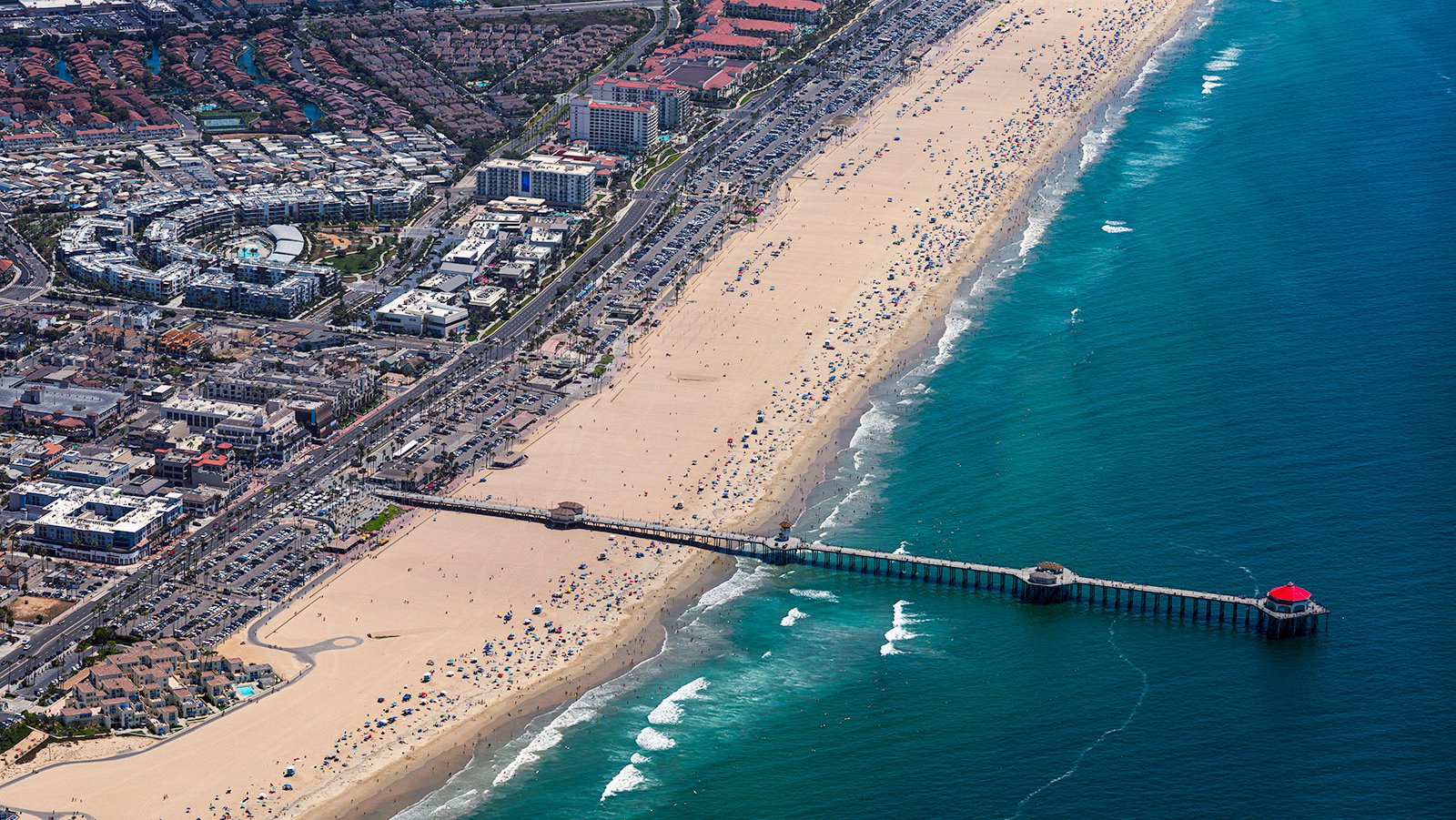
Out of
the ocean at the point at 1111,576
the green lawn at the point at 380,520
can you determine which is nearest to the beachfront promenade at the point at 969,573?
the ocean at the point at 1111,576

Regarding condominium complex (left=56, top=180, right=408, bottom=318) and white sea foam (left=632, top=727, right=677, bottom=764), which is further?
condominium complex (left=56, top=180, right=408, bottom=318)

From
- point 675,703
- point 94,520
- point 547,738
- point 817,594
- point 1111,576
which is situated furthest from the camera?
point 94,520

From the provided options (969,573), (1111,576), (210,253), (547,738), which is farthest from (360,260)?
(1111,576)

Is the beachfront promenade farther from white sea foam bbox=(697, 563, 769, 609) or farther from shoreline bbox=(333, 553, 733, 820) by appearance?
shoreline bbox=(333, 553, 733, 820)

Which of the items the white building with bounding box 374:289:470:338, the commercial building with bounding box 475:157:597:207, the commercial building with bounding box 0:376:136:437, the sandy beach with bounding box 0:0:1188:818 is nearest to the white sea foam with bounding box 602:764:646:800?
the sandy beach with bounding box 0:0:1188:818

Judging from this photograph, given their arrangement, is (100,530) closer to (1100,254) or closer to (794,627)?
(794,627)

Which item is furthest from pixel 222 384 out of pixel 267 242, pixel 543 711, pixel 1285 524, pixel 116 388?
pixel 1285 524

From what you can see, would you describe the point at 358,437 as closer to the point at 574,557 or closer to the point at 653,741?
the point at 574,557
